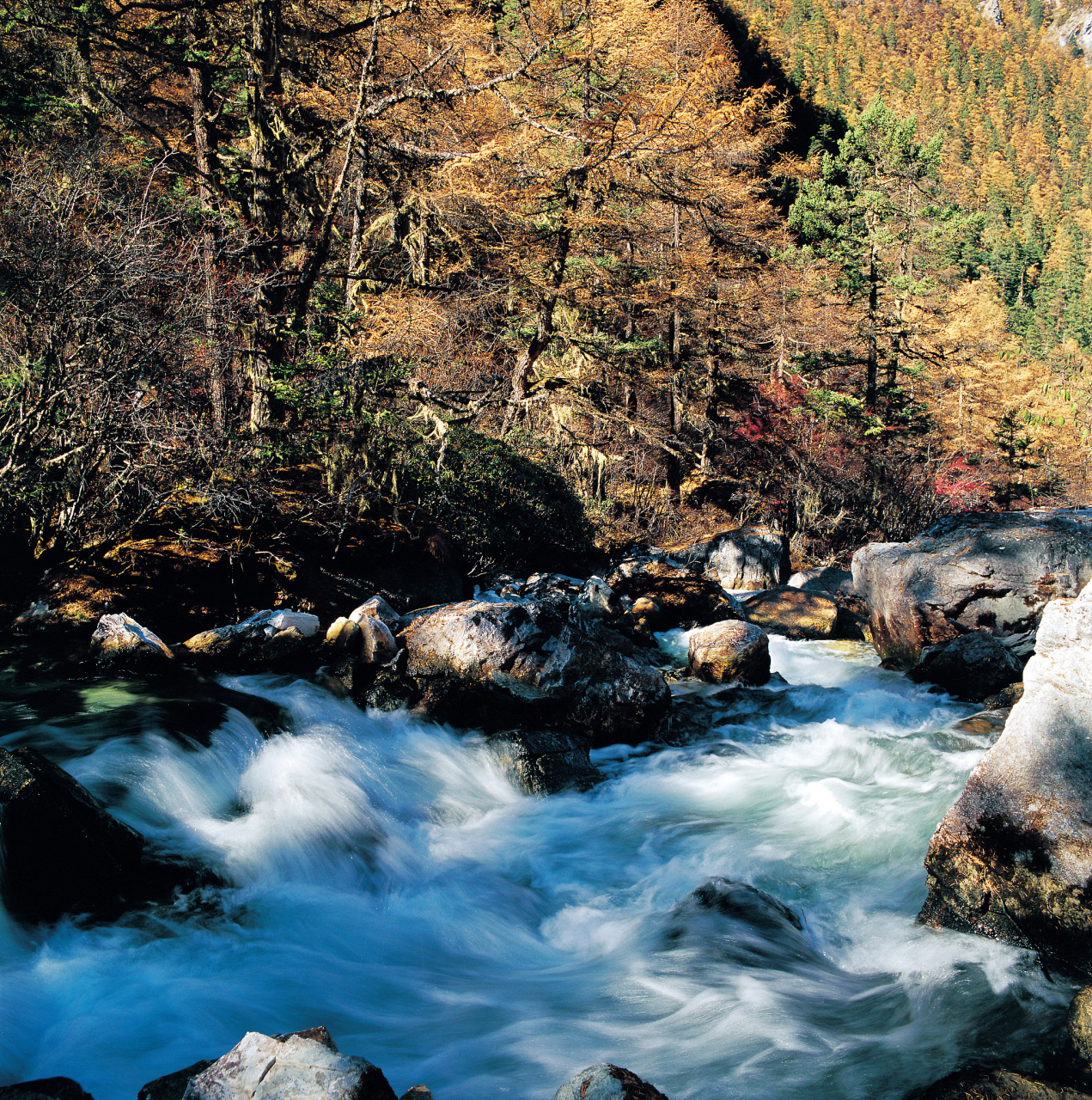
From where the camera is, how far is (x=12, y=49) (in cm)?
1211

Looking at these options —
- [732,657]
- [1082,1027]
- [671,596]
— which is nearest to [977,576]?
[732,657]

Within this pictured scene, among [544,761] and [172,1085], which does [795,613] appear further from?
[172,1085]

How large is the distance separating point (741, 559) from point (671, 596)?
403 centimetres

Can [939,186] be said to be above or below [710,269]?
above

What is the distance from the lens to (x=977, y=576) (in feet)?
25.7

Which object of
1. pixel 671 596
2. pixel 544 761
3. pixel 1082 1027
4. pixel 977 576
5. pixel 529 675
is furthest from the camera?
pixel 671 596

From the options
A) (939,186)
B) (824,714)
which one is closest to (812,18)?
(939,186)

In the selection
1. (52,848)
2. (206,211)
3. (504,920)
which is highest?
(206,211)

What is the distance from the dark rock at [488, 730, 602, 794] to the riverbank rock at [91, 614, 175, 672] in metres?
2.90

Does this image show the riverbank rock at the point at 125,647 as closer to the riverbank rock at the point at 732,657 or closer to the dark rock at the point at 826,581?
the riverbank rock at the point at 732,657

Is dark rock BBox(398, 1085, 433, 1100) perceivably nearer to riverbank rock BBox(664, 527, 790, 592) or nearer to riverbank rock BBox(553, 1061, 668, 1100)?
riverbank rock BBox(553, 1061, 668, 1100)

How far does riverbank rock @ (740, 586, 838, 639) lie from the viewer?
10875mm

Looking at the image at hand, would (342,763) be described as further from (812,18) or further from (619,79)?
(812,18)

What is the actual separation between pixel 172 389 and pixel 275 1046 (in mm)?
7520
